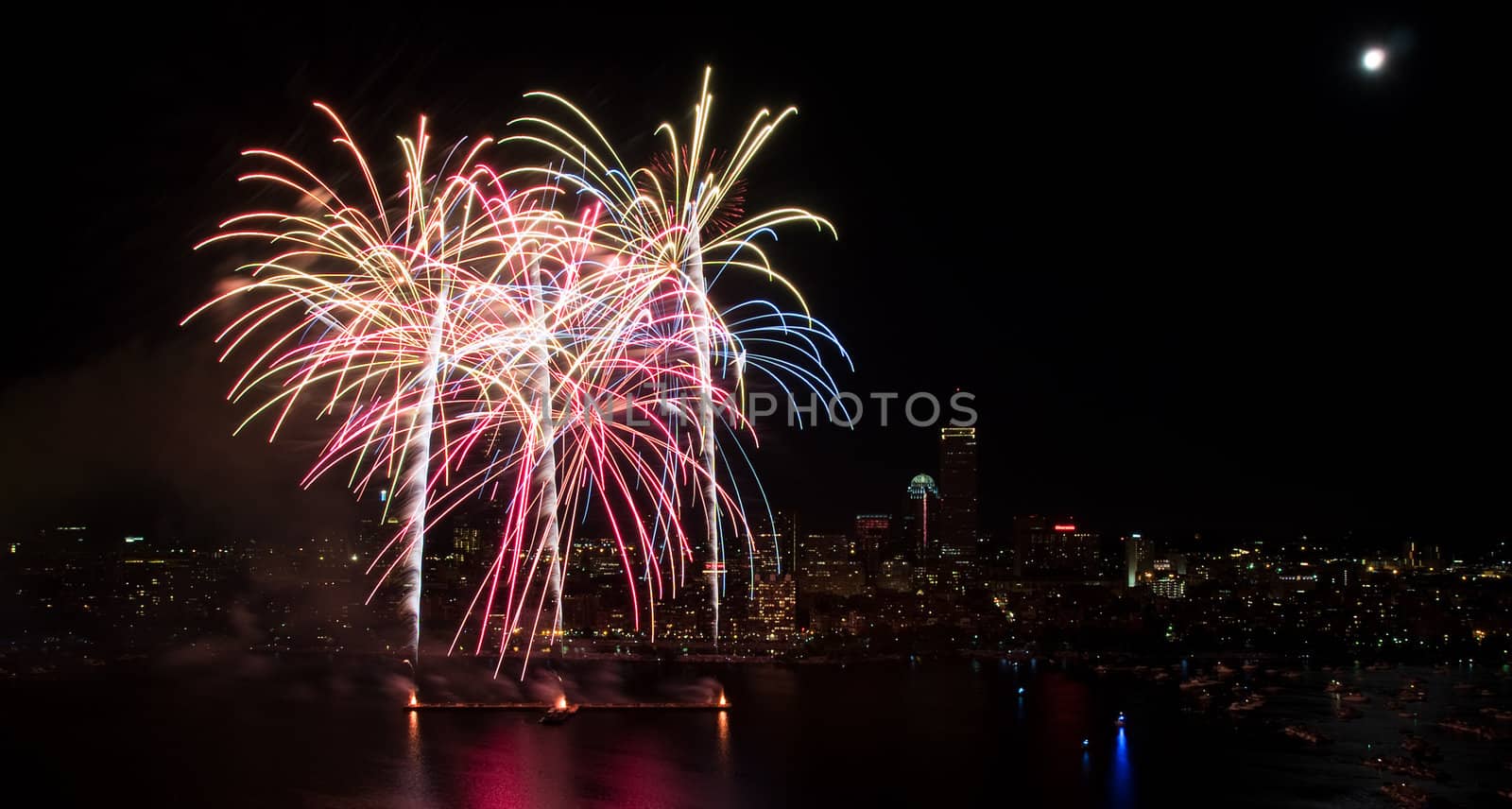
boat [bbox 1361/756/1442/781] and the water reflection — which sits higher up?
boat [bbox 1361/756/1442/781]

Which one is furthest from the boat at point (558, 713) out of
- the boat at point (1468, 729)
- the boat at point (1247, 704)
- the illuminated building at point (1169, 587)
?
the illuminated building at point (1169, 587)

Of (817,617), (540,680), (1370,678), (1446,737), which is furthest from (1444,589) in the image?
(540,680)

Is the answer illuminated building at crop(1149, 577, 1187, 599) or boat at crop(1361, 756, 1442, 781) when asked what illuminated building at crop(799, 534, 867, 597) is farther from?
boat at crop(1361, 756, 1442, 781)

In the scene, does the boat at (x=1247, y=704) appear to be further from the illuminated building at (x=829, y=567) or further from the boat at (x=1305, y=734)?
the illuminated building at (x=829, y=567)

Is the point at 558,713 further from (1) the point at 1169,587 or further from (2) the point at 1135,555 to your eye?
(2) the point at 1135,555

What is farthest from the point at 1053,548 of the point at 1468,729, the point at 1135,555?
the point at 1468,729

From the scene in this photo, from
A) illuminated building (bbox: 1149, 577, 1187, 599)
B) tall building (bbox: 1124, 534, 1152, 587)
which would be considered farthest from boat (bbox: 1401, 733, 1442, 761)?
tall building (bbox: 1124, 534, 1152, 587)
